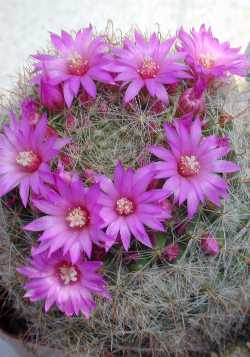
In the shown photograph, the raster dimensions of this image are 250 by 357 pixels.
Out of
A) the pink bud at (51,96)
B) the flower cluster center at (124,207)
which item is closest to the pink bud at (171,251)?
the flower cluster center at (124,207)

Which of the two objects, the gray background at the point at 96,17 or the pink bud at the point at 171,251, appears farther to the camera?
the gray background at the point at 96,17

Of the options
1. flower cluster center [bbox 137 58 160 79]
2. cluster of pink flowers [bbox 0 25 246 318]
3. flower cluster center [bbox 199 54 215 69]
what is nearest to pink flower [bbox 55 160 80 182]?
cluster of pink flowers [bbox 0 25 246 318]

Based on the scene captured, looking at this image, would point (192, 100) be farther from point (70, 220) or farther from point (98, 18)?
point (98, 18)

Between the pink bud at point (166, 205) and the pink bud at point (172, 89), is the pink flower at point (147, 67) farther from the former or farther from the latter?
the pink bud at point (166, 205)

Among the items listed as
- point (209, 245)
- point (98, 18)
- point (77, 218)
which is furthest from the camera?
point (98, 18)

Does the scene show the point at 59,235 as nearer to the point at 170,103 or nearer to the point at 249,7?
the point at 170,103

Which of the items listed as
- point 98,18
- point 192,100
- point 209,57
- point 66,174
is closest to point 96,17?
point 98,18
